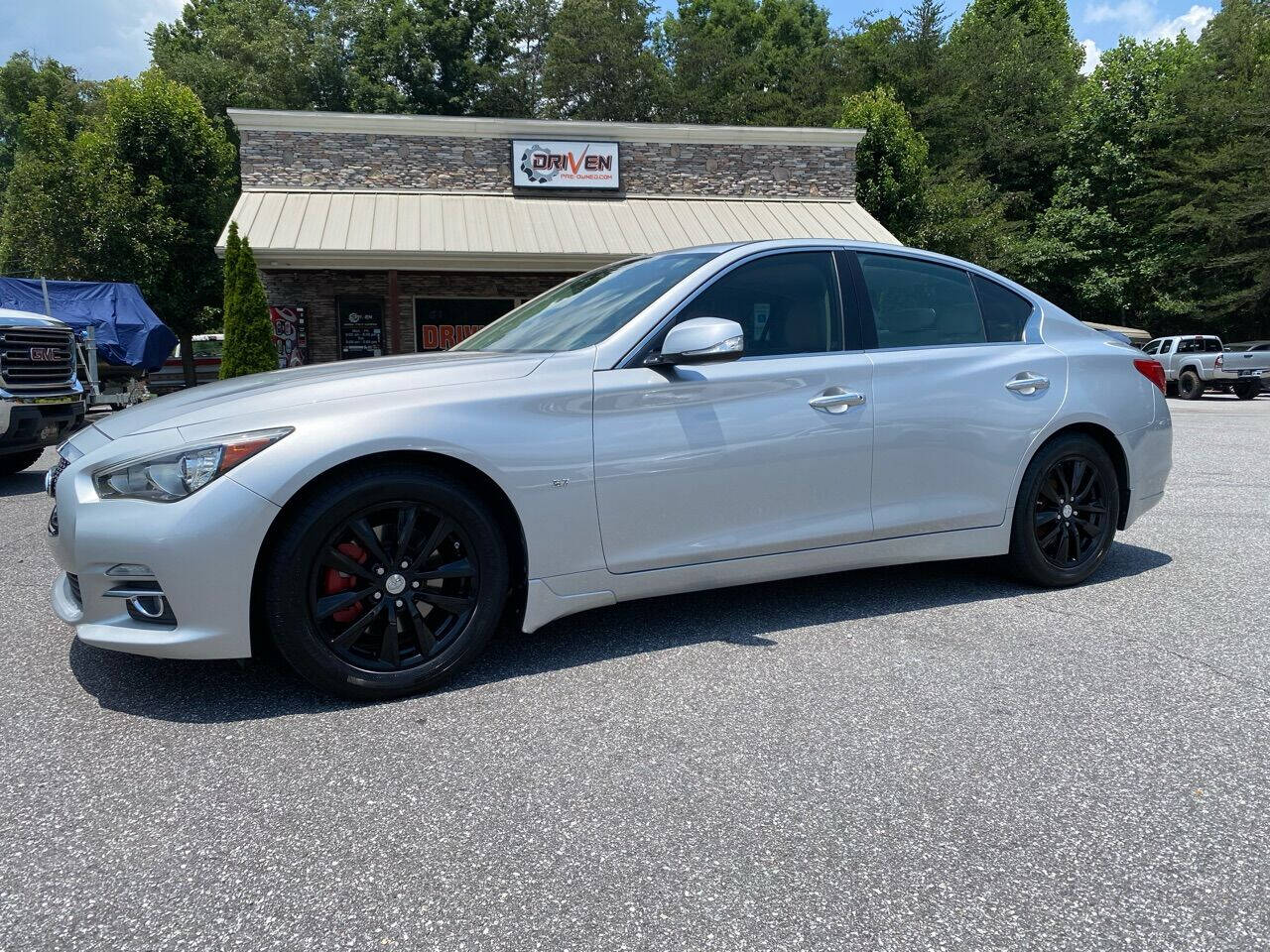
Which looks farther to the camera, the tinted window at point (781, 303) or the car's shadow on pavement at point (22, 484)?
the car's shadow on pavement at point (22, 484)

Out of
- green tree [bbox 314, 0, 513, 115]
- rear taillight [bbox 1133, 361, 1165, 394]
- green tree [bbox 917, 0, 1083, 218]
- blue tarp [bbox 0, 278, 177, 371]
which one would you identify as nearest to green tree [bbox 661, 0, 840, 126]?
green tree [bbox 917, 0, 1083, 218]

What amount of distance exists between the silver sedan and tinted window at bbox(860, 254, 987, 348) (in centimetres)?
1

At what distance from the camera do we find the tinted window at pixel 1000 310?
4164 mm

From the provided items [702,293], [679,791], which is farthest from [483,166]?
[679,791]

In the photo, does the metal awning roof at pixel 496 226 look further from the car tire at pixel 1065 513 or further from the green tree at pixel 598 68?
the green tree at pixel 598 68

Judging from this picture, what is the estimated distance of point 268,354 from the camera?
12.2 metres

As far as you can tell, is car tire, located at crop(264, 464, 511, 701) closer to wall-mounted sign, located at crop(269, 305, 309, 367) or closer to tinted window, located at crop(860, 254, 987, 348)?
tinted window, located at crop(860, 254, 987, 348)

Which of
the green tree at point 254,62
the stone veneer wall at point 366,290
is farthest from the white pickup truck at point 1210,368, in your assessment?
the green tree at point 254,62

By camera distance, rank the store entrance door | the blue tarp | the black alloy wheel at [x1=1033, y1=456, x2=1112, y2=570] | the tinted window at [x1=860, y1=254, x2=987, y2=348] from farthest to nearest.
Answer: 1. the store entrance door
2. the blue tarp
3. the black alloy wheel at [x1=1033, y1=456, x2=1112, y2=570]
4. the tinted window at [x1=860, y1=254, x2=987, y2=348]

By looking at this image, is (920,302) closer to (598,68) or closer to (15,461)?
(15,461)

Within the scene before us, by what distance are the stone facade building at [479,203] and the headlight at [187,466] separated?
41.5ft

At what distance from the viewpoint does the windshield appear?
3543 mm

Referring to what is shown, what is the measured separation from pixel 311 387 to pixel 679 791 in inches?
71.9

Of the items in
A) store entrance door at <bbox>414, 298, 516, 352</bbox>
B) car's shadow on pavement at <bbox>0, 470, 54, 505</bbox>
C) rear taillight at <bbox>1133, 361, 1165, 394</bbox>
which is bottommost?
car's shadow on pavement at <bbox>0, 470, 54, 505</bbox>
